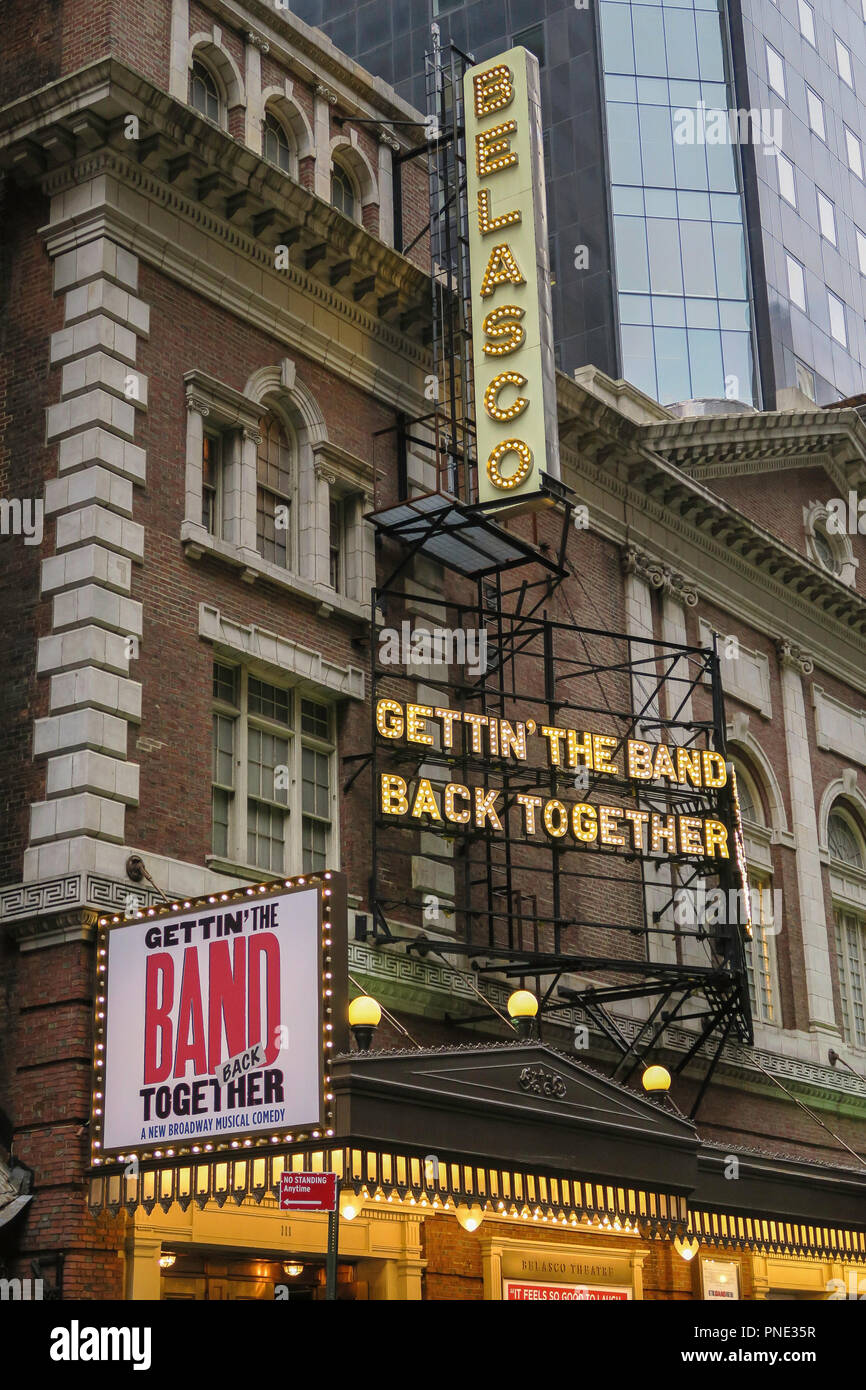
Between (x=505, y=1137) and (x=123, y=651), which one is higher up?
(x=123, y=651)

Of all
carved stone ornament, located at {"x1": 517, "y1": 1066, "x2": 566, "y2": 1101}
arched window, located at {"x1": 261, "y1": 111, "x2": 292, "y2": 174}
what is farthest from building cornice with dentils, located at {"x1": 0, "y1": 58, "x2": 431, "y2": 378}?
carved stone ornament, located at {"x1": 517, "y1": 1066, "x2": 566, "y2": 1101}

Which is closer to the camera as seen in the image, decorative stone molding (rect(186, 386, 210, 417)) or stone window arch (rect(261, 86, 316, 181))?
decorative stone molding (rect(186, 386, 210, 417))

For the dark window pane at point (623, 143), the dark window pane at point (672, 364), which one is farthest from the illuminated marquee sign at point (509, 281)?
the dark window pane at point (623, 143)

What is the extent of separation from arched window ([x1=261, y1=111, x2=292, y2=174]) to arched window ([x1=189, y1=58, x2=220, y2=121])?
923mm

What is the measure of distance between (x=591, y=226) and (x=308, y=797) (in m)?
39.3

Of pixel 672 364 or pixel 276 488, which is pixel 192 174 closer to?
pixel 276 488

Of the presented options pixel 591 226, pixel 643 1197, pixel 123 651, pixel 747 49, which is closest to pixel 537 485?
pixel 123 651

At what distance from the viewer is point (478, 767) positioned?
80.0 ft

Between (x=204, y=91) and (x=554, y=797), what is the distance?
10867 mm

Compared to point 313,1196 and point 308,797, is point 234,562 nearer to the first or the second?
point 308,797

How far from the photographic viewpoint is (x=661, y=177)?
59938 millimetres

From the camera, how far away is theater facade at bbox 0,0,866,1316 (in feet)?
59.8

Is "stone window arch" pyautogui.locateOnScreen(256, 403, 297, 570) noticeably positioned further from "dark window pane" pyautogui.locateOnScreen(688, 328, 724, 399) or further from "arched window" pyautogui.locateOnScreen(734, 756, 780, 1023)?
"dark window pane" pyautogui.locateOnScreen(688, 328, 724, 399)

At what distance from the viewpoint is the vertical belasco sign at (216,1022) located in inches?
671
